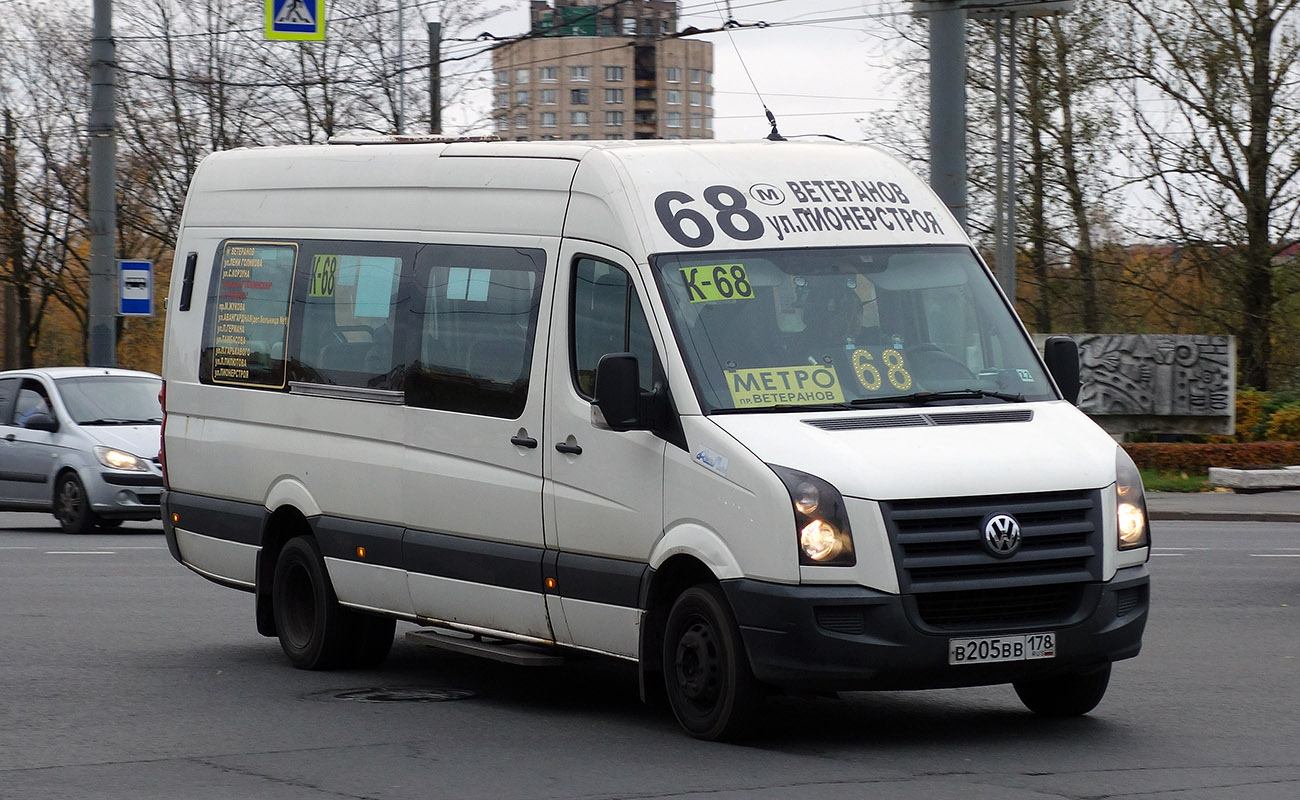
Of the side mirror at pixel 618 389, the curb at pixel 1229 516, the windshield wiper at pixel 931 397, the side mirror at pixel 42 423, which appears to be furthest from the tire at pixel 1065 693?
the curb at pixel 1229 516

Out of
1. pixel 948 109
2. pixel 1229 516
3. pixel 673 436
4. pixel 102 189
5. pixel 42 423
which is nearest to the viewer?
pixel 673 436

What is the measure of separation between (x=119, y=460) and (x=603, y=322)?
11929 mm

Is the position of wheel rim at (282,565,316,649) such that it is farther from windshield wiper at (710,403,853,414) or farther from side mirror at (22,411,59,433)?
side mirror at (22,411,59,433)

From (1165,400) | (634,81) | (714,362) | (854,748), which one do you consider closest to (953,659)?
(854,748)

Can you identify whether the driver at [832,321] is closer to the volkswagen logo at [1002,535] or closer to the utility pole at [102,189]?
the volkswagen logo at [1002,535]

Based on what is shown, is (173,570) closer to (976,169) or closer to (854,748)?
(854,748)

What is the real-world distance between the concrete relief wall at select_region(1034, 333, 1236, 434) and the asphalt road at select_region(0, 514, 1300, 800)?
1652 centimetres

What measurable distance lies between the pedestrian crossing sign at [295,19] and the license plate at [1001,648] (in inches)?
681

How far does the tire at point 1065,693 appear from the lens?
7.91m

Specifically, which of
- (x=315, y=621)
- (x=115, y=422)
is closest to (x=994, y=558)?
(x=315, y=621)

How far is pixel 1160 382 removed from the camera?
2802cm

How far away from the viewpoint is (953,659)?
23.4ft

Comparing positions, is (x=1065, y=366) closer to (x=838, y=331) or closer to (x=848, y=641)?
(x=838, y=331)

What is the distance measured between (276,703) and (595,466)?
206 cm
